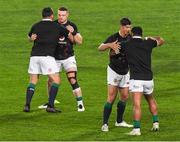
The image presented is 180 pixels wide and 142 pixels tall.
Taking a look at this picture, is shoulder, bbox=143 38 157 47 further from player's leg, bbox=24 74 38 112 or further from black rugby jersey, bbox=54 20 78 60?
player's leg, bbox=24 74 38 112

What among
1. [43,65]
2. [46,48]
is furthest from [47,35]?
[43,65]

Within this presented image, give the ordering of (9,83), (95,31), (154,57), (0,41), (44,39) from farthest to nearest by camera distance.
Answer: (95,31)
(0,41)
(154,57)
(9,83)
(44,39)

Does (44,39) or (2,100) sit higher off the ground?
(44,39)

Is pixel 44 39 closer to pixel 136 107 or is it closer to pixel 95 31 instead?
pixel 136 107

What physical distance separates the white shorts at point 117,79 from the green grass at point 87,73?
104cm

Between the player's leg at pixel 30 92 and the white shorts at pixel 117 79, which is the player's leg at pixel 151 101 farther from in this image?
the player's leg at pixel 30 92

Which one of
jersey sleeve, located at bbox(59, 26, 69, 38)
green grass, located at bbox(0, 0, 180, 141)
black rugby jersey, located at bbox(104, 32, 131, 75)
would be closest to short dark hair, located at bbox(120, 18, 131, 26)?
black rugby jersey, located at bbox(104, 32, 131, 75)

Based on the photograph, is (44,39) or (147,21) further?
(147,21)

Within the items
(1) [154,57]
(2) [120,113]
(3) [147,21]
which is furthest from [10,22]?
(2) [120,113]

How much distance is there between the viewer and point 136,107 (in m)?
15.7

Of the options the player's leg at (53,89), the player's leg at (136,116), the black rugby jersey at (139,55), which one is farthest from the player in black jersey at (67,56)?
the player's leg at (136,116)

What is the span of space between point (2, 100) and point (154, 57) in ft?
37.5

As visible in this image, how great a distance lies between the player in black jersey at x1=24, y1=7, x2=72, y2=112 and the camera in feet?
60.7

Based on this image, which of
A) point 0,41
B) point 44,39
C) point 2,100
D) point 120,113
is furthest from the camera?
point 0,41
